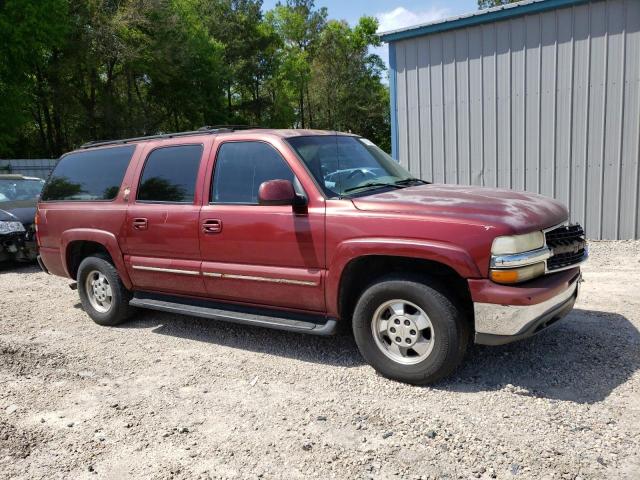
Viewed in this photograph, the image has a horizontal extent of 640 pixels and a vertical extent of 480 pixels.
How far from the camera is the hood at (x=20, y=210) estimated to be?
9258 millimetres

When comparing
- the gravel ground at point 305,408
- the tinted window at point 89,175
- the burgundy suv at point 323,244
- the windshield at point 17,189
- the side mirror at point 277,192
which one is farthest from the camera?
the windshield at point 17,189

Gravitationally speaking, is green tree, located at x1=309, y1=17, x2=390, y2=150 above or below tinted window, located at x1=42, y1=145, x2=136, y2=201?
above

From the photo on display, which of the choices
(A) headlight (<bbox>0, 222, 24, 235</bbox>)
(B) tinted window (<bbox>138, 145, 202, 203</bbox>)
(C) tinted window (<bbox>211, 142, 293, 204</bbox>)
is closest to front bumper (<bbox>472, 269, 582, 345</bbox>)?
(C) tinted window (<bbox>211, 142, 293, 204</bbox>)

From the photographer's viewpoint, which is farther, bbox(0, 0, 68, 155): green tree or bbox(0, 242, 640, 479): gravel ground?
bbox(0, 0, 68, 155): green tree

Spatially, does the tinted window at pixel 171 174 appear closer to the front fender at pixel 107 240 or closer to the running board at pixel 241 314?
the front fender at pixel 107 240

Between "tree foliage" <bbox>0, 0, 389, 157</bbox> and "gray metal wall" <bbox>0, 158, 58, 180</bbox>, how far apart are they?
5.65m

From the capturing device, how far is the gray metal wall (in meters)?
16.0

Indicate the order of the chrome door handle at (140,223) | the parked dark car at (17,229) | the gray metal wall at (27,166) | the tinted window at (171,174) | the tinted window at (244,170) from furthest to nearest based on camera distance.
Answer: the gray metal wall at (27,166)
the parked dark car at (17,229)
the chrome door handle at (140,223)
the tinted window at (171,174)
the tinted window at (244,170)

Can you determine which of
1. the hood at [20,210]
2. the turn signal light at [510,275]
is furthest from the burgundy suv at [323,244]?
the hood at [20,210]

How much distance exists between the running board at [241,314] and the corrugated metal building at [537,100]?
247 inches

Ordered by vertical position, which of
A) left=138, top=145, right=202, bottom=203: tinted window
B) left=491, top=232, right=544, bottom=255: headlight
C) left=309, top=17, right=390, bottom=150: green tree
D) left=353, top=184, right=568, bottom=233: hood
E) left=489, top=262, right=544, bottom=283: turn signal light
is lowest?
left=489, top=262, right=544, bottom=283: turn signal light

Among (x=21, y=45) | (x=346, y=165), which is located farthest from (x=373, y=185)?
(x=21, y=45)

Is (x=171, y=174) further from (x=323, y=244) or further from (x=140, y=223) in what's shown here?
(x=323, y=244)

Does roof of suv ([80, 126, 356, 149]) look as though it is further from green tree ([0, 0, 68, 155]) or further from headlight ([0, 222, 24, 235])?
green tree ([0, 0, 68, 155])
